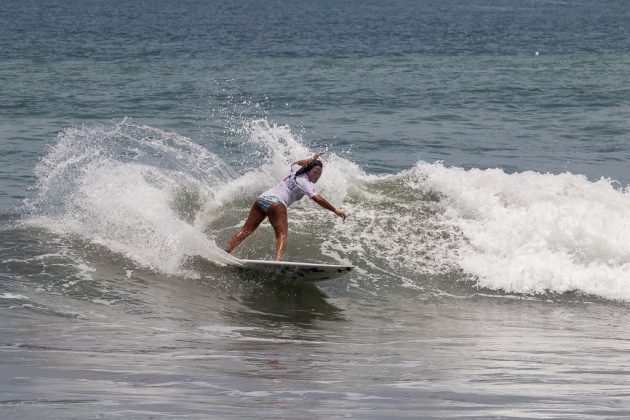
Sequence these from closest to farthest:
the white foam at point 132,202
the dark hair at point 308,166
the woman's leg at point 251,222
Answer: the dark hair at point 308,166 → the woman's leg at point 251,222 → the white foam at point 132,202

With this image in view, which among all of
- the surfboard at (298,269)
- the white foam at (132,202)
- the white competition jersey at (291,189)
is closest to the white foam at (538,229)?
the surfboard at (298,269)

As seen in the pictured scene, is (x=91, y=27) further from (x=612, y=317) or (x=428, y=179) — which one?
(x=612, y=317)

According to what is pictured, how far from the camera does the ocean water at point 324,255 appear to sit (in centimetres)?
809

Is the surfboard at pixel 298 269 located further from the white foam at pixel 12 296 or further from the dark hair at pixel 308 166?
the white foam at pixel 12 296

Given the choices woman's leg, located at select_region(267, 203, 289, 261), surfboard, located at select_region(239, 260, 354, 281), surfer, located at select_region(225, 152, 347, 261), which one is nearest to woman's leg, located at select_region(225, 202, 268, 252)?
surfer, located at select_region(225, 152, 347, 261)

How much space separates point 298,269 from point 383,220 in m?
3.82

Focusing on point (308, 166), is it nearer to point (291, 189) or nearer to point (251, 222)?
point (291, 189)

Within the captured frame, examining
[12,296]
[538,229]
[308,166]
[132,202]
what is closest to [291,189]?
[308,166]

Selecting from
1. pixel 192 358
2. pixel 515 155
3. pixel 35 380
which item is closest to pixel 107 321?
pixel 192 358

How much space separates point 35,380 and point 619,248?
991cm

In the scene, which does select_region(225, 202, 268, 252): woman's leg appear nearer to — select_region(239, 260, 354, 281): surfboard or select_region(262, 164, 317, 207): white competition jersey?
select_region(262, 164, 317, 207): white competition jersey

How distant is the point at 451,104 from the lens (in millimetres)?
32344

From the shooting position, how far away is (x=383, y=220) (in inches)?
660

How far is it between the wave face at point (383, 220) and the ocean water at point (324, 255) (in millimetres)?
45
